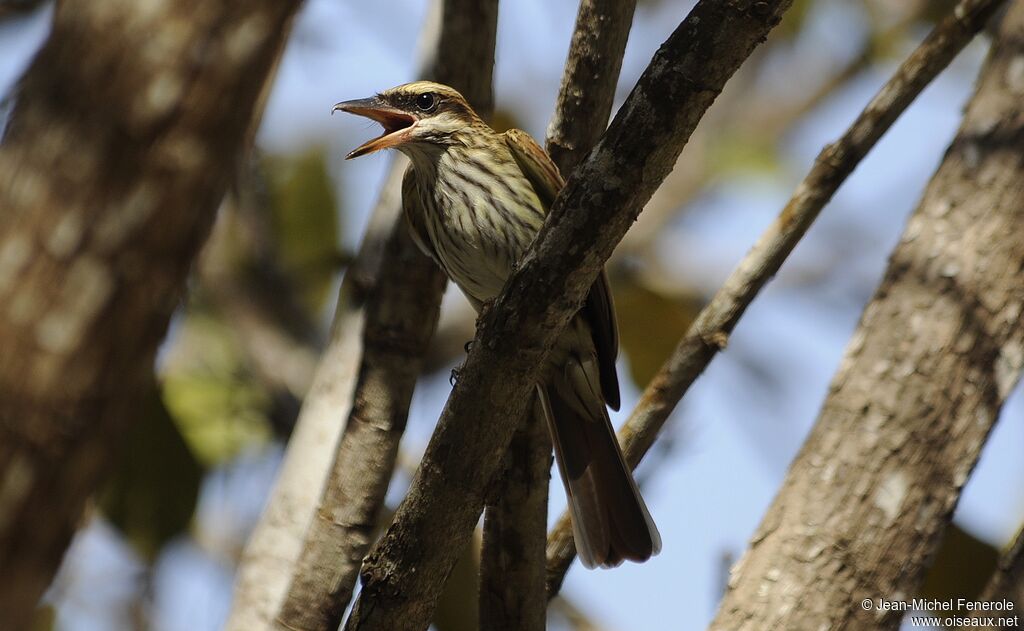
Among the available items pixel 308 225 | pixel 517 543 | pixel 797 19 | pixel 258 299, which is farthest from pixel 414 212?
pixel 797 19

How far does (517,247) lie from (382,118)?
84 centimetres

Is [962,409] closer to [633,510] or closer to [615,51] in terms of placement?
[633,510]

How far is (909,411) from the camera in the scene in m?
3.87

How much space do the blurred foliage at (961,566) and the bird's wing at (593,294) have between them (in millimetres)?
1229

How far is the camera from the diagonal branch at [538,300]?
2.45 meters

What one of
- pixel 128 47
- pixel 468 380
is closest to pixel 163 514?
pixel 468 380

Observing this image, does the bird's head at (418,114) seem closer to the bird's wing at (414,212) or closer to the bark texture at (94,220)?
the bird's wing at (414,212)

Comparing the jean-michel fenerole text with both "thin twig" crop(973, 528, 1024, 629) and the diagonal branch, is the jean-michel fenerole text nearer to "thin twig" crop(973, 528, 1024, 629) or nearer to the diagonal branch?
"thin twig" crop(973, 528, 1024, 629)

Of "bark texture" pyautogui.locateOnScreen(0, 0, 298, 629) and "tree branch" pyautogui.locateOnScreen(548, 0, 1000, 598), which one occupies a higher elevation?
"tree branch" pyautogui.locateOnScreen(548, 0, 1000, 598)

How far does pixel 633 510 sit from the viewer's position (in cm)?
384

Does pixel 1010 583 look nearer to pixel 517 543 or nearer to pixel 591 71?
pixel 517 543

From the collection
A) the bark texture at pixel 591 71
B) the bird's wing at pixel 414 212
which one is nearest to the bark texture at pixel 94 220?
the bark texture at pixel 591 71

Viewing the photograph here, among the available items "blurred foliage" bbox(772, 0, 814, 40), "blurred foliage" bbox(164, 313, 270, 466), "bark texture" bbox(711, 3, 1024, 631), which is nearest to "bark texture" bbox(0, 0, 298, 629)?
"bark texture" bbox(711, 3, 1024, 631)

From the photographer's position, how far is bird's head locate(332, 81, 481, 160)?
425 centimetres
